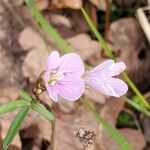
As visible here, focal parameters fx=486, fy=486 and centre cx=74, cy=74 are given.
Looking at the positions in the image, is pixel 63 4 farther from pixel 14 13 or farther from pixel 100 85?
pixel 100 85

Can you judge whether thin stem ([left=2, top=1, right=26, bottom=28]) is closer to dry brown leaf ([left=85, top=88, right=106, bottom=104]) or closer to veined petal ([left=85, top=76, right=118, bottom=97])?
dry brown leaf ([left=85, top=88, right=106, bottom=104])

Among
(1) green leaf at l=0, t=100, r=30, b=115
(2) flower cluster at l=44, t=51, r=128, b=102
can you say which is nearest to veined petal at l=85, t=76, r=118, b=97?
(2) flower cluster at l=44, t=51, r=128, b=102

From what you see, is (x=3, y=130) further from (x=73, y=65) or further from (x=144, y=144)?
(x=73, y=65)

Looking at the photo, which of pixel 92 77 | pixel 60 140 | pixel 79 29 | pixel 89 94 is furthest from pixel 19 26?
pixel 92 77

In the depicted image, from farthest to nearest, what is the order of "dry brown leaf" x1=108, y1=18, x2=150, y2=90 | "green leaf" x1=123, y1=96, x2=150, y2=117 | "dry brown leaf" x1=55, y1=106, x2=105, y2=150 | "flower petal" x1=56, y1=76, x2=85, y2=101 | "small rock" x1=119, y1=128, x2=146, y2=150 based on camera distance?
"dry brown leaf" x1=108, y1=18, x2=150, y2=90 < "small rock" x1=119, y1=128, x2=146, y2=150 < "dry brown leaf" x1=55, y1=106, x2=105, y2=150 < "green leaf" x1=123, y1=96, x2=150, y2=117 < "flower petal" x1=56, y1=76, x2=85, y2=101

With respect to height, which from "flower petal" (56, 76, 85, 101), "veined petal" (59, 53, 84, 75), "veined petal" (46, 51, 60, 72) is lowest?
"flower petal" (56, 76, 85, 101)

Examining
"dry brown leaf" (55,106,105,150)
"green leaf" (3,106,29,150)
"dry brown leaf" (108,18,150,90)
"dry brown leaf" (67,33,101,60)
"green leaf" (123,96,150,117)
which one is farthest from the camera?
"dry brown leaf" (108,18,150,90)

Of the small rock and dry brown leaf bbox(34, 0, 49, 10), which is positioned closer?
the small rock
